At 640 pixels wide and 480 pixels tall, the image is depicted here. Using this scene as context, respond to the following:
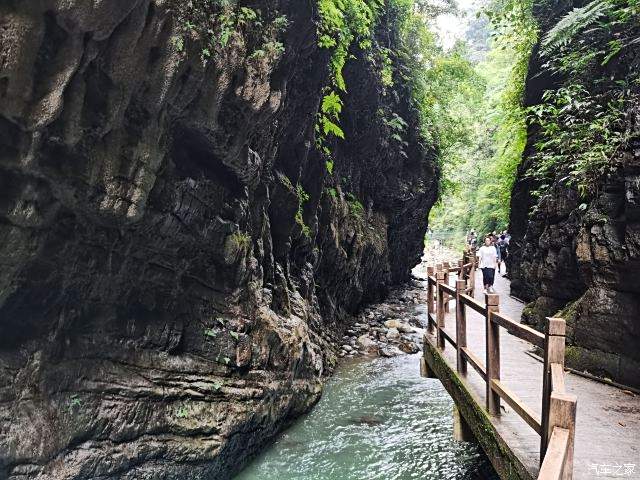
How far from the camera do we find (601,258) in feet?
23.9

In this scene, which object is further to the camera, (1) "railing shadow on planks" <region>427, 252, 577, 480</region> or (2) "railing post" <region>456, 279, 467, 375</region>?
(2) "railing post" <region>456, 279, 467, 375</region>

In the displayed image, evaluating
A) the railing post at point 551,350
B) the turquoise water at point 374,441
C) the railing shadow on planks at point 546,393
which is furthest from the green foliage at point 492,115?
the railing post at point 551,350

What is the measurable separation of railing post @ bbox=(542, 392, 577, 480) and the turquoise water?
15.0 ft

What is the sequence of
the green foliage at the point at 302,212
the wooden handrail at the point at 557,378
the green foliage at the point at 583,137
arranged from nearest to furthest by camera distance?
the wooden handrail at the point at 557,378
the green foliage at the point at 583,137
the green foliage at the point at 302,212

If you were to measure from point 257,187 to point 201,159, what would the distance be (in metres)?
2.13

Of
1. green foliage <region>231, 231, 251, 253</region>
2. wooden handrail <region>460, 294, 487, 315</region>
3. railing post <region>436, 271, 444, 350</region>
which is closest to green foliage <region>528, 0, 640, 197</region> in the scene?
railing post <region>436, 271, 444, 350</region>

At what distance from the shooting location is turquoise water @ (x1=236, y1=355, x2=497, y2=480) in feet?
25.2

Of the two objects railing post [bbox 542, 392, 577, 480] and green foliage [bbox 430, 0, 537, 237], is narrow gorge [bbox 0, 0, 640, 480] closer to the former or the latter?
railing post [bbox 542, 392, 577, 480]

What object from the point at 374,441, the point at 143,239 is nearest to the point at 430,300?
the point at 374,441

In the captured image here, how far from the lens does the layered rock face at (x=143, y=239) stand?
196 inches

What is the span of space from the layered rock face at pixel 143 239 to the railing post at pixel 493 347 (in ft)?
13.9

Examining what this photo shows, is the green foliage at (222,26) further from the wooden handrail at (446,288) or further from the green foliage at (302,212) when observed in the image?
the wooden handrail at (446,288)

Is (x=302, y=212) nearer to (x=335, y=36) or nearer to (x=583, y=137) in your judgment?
(x=335, y=36)

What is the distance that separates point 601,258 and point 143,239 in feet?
24.0
